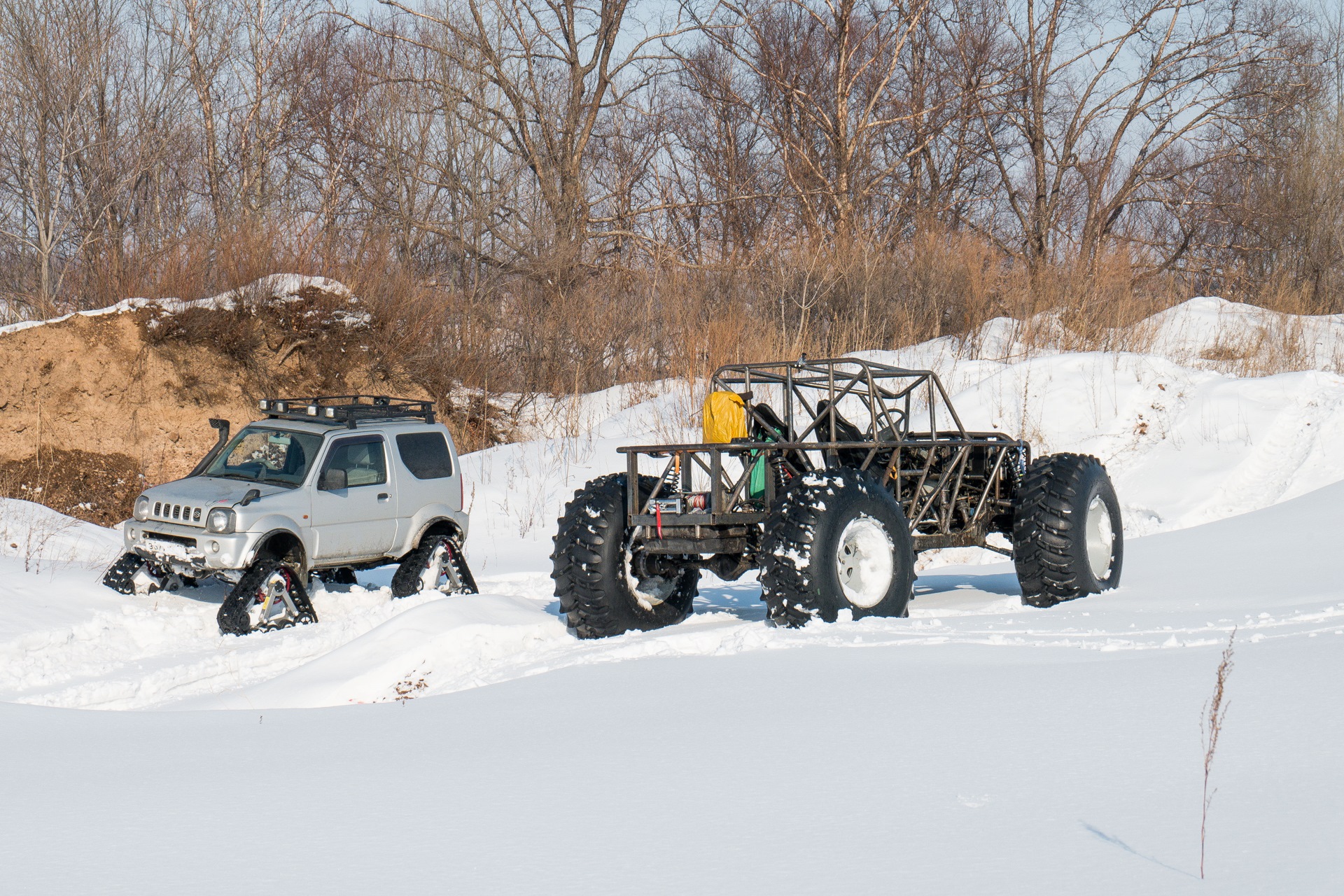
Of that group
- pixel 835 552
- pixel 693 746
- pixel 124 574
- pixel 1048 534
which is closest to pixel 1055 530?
pixel 1048 534

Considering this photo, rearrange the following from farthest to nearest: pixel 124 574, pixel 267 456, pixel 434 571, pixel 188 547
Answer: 1. pixel 434 571
2. pixel 267 456
3. pixel 124 574
4. pixel 188 547

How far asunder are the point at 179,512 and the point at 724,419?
173 inches

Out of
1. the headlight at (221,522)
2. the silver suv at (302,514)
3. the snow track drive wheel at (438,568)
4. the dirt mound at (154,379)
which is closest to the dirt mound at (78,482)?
the dirt mound at (154,379)

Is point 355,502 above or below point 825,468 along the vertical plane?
below

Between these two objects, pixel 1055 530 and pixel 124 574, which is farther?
pixel 124 574

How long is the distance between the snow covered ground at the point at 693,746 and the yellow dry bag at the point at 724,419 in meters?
1.15

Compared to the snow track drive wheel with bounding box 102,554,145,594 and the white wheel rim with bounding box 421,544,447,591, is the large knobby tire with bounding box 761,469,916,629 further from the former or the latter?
the snow track drive wheel with bounding box 102,554,145,594

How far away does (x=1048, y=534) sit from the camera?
765 cm

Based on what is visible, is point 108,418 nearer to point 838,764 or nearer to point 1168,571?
point 1168,571

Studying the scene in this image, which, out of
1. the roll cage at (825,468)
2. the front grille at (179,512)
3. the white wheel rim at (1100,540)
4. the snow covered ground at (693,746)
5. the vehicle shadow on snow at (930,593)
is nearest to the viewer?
the snow covered ground at (693,746)

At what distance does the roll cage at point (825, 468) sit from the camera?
7051 mm

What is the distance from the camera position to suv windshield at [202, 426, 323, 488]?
9.62 meters

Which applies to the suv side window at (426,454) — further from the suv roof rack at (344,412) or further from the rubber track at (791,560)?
the rubber track at (791,560)

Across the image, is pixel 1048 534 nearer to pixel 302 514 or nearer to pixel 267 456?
pixel 302 514
